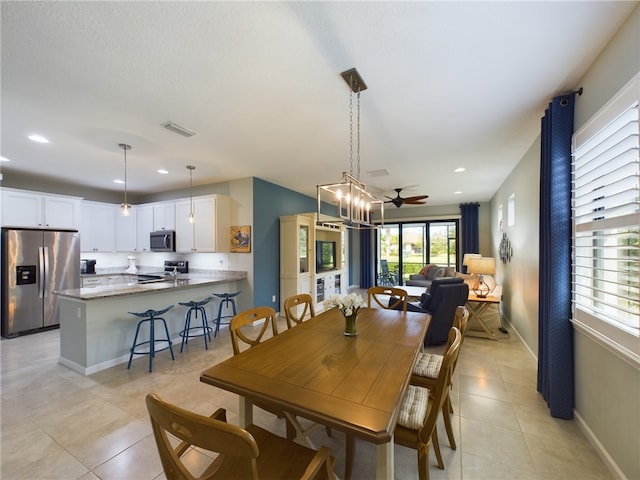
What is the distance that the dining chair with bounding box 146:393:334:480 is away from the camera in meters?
0.78

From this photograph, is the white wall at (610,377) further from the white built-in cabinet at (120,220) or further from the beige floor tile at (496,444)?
the white built-in cabinet at (120,220)

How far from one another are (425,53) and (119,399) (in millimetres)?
3869

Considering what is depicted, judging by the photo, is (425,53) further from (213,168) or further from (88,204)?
(88,204)

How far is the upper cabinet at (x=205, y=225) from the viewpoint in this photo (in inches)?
189

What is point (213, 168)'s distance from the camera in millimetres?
4266

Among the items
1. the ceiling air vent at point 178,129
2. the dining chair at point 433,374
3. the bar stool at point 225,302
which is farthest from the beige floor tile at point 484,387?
the ceiling air vent at point 178,129

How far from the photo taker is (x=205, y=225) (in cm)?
489

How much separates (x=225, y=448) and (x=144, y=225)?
620 cm

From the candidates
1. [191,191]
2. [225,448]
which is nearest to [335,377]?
[225,448]

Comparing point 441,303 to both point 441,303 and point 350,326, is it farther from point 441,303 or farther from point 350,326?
point 350,326

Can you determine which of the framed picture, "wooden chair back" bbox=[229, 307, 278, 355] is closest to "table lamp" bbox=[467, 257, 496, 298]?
"wooden chair back" bbox=[229, 307, 278, 355]

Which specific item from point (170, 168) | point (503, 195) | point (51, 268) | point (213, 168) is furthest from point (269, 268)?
point (503, 195)

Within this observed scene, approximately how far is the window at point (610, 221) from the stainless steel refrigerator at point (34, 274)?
21.8 feet

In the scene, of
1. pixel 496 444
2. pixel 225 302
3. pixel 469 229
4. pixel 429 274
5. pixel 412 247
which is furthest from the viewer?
pixel 412 247
